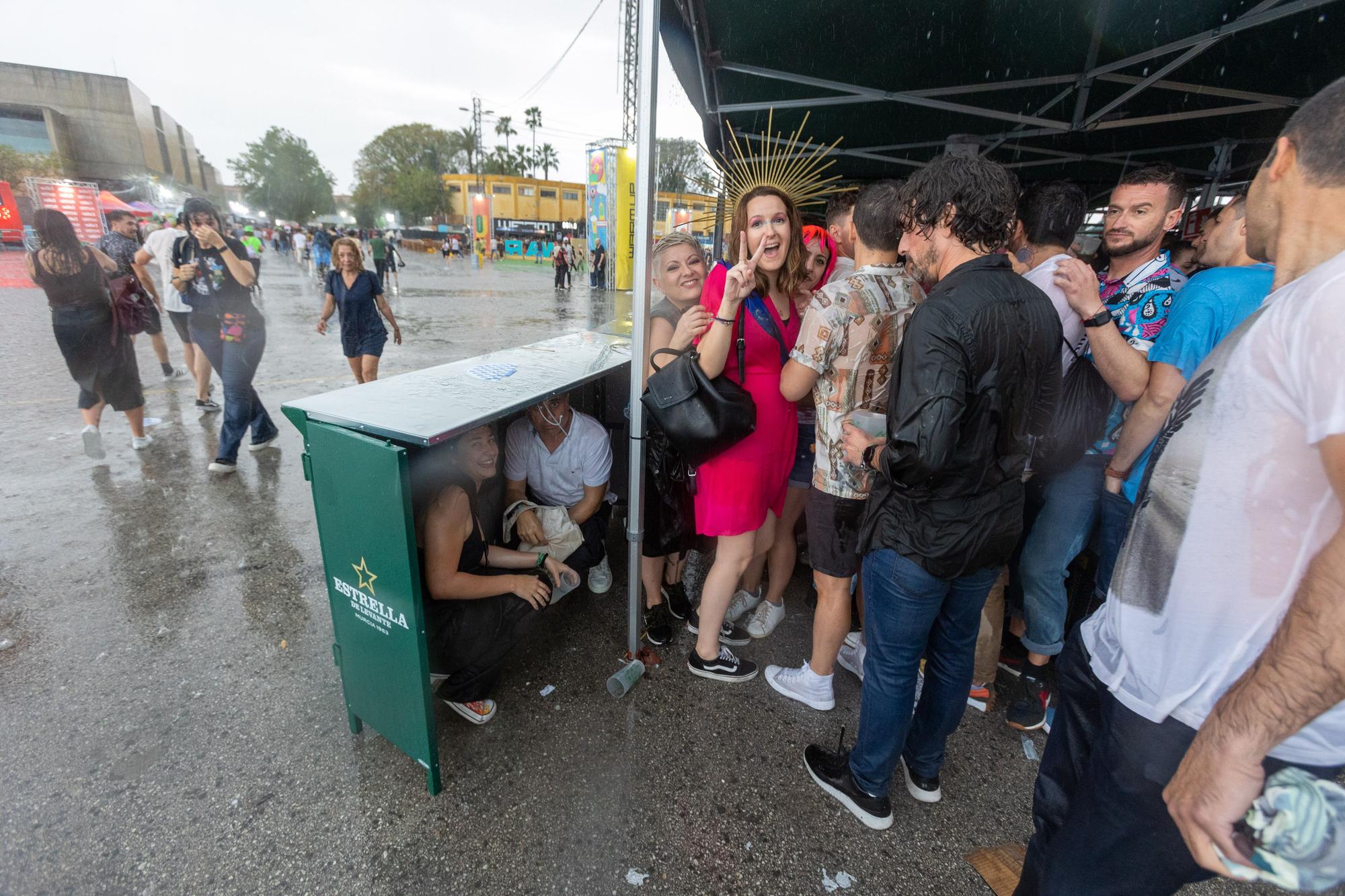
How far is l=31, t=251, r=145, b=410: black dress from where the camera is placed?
13.9 feet

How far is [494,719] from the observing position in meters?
2.41

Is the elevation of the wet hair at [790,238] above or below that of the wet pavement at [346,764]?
above

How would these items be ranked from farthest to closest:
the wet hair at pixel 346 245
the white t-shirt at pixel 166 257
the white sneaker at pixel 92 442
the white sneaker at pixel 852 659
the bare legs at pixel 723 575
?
the wet hair at pixel 346 245
the white t-shirt at pixel 166 257
the white sneaker at pixel 92 442
the white sneaker at pixel 852 659
the bare legs at pixel 723 575

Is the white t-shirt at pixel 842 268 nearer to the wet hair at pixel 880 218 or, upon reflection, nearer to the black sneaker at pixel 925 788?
the wet hair at pixel 880 218

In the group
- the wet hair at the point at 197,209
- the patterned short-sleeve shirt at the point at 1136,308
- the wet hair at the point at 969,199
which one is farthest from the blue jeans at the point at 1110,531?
the wet hair at the point at 197,209

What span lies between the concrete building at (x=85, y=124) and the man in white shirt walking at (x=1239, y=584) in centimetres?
5792

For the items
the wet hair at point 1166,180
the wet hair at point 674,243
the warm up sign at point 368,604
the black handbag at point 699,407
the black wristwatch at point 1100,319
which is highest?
the wet hair at point 1166,180

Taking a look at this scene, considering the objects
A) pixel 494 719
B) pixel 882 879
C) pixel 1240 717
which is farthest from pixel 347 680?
pixel 1240 717

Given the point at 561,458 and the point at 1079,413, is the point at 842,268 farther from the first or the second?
the point at 561,458

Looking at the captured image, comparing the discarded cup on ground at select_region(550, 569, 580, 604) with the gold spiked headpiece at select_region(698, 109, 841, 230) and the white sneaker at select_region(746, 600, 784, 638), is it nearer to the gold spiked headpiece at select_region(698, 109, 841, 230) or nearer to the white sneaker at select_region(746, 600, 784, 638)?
the white sneaker at select_region(746, 600, 784, 638)

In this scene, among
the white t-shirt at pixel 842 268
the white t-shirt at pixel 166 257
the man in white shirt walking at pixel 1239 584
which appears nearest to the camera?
the man in white shirt walking at pixel 1239 584

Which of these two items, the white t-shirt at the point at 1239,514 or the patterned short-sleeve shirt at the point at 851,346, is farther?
the patterned short-sleeve shirt at the point at 851,346

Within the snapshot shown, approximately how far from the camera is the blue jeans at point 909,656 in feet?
5.57

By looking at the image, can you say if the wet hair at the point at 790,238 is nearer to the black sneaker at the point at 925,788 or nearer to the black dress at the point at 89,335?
the black sneaker at the point at 925,788
